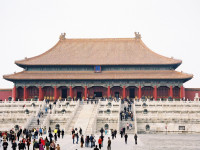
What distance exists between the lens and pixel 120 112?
44781mm

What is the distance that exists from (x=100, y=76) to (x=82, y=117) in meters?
21.0

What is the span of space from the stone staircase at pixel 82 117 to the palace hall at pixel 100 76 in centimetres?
1455

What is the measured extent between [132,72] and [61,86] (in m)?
13.3

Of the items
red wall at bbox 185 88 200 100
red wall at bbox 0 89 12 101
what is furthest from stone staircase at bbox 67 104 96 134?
red wall at bbox 0 89 12 101

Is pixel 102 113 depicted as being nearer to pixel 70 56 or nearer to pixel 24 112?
pixel 24 112

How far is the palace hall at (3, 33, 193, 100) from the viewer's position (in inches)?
2494

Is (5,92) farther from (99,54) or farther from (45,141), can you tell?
(45,141)

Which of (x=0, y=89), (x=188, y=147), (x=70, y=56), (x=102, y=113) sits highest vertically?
(x=70, y=56)

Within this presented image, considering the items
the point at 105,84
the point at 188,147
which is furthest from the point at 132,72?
the point at 188,147

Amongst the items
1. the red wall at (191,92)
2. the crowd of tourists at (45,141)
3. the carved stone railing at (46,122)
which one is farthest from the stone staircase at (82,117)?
the red wall at (191,92)

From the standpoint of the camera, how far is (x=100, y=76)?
64062 millimetres

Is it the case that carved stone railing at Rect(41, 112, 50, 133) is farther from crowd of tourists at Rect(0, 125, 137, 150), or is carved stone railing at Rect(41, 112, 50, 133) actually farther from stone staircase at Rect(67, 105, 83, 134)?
stone staircase at Rect(67, 105, 83, 134)

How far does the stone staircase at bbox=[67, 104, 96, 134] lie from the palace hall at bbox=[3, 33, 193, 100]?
14.5m

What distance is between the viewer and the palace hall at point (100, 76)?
63344 millimetres
